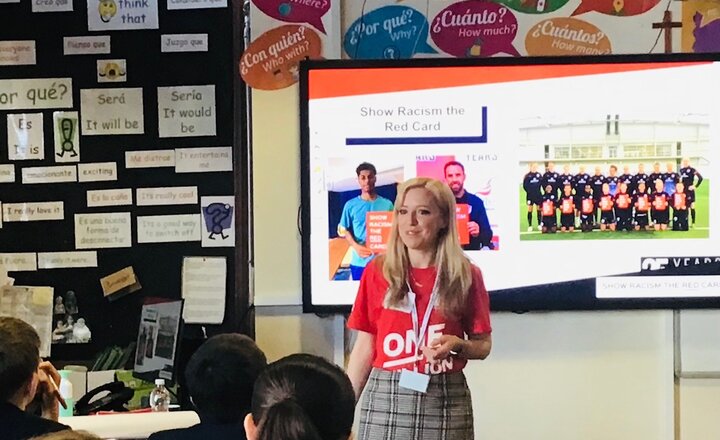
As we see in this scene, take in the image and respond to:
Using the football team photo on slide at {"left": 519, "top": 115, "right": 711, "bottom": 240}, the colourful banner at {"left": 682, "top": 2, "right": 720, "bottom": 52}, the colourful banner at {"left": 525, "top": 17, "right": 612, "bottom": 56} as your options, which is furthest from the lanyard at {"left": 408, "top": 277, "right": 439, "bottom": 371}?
the colourful banner at {"left": 682, "top": 2, "right": 720, "bottom": 52}

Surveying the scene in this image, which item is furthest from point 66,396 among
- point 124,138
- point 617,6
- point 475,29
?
point 617,6

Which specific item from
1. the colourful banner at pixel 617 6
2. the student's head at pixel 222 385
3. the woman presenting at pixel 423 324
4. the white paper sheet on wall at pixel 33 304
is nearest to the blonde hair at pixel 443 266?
the woman presenting at pixel 423 324

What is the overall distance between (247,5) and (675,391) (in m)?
2.02

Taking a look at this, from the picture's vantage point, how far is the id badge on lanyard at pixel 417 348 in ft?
8.03

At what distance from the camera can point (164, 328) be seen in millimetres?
3221

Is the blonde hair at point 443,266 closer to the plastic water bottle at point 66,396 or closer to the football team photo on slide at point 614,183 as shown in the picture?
the football team photo on slide at point 614,183

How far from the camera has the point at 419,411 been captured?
2.44 m

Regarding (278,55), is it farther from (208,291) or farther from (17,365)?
(17,365)

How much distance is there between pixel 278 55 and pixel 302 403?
1.93 m

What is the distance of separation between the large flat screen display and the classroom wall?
12 cm

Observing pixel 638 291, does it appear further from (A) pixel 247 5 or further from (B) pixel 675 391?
(A) pixel 247 5

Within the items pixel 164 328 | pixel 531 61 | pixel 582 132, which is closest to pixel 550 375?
pixel 582 132

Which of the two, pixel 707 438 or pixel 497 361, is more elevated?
pixel 497 361

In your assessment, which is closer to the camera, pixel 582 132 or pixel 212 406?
pixel 212 406
